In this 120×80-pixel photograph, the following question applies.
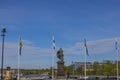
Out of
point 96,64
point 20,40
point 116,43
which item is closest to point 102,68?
point 96,64

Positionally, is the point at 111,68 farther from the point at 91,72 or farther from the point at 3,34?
the point at 3,34

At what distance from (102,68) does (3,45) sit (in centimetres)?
10417

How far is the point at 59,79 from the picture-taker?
268 ft

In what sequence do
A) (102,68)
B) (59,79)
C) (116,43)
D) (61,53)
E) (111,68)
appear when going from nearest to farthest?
(116,43) < (59,79) < (61,53) < (111,68) < (102,68)

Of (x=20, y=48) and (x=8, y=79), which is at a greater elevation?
(x=20, y=48)

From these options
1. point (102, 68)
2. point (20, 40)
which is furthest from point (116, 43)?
point (102, 68)

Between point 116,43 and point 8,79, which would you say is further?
point 116,43

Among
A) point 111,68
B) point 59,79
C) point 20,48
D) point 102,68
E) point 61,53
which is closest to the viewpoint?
point 20,48

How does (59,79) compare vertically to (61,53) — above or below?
below

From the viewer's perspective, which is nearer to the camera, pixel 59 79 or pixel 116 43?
pixel 116 43

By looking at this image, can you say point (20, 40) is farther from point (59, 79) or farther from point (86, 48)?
point (59, 79)

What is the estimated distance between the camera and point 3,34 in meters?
55.4

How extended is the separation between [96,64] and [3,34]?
105862 millimetres

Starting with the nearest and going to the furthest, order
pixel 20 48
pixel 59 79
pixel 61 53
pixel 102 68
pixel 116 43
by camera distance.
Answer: pixel 20 48 < pixel 116 43 < pixel 59 79 < pixel 61 53 < pixel 102 68
